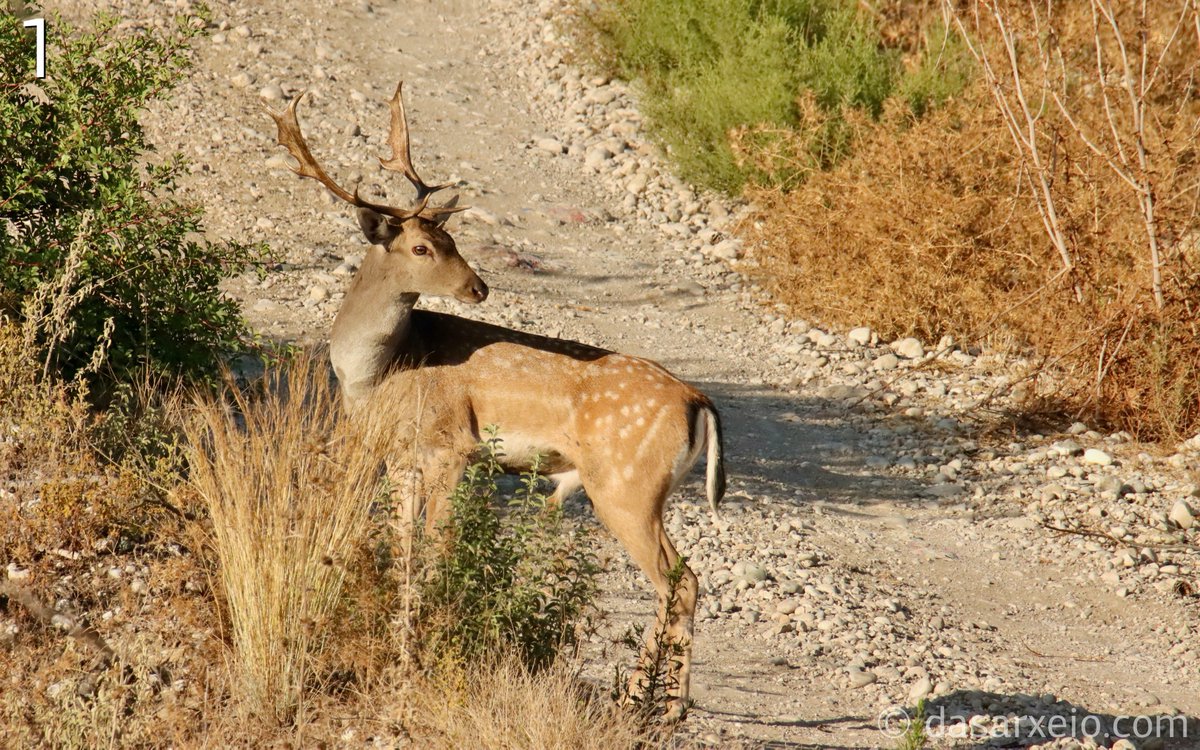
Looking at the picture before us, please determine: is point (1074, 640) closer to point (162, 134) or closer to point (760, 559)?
point (760, 559)

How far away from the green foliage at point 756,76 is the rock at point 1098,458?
3402 mm

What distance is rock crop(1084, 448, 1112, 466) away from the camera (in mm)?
8359

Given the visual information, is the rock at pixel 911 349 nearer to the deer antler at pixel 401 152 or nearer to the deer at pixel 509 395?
the deer at pixel 509 395

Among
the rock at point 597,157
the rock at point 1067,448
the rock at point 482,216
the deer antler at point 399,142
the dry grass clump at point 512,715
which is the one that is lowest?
the dry grass clump at point 512,715

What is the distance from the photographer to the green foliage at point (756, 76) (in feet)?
38.0

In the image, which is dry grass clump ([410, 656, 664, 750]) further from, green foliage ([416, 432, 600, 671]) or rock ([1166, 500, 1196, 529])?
rock ([1166, 500, 1196, 529])

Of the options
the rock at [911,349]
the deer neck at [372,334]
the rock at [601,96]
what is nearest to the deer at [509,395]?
the deer neck at [372,334]

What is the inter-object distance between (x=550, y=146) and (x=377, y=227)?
670 centimetres

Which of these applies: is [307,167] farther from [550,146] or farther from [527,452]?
[550,146]

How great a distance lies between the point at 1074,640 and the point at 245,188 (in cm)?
729

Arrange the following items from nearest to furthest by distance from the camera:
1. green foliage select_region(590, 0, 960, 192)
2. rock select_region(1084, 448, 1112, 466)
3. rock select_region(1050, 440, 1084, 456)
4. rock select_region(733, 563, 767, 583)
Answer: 1. rock select_region(733, 563, 767, 583)
2. rock select_region(1084, 448, 1112, 466)
3. rock select_region(1050, 440, 1084, 456)
4. green foliage select_region(590, 0, 960, 192)

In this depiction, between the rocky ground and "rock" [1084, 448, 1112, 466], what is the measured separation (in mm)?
26

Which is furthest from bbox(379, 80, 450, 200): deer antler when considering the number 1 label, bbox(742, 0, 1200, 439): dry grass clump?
bbox(742, 0, 1200, 439): dry grass clump

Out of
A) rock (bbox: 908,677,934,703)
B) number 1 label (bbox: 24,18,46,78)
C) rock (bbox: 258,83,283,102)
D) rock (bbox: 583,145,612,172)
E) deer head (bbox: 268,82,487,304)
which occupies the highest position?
number 1 label (bbox: 24,18,46,78)
